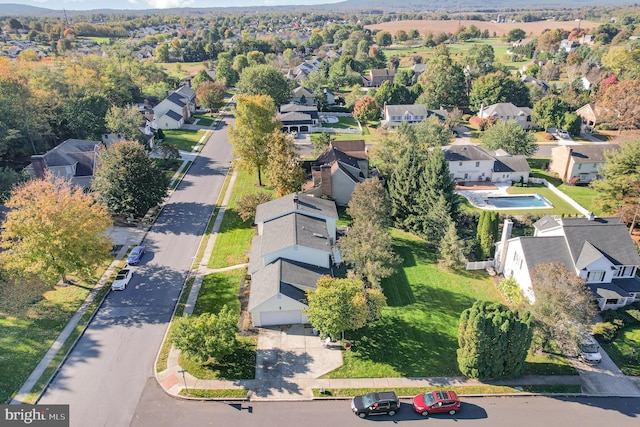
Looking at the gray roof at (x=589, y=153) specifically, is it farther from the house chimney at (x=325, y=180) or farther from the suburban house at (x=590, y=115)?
the house chimney at (x=325, y=180)

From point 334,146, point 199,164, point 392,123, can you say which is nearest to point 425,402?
point 334,146

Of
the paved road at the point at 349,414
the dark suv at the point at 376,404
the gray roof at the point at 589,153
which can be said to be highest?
the gray roof at the point at 589,153

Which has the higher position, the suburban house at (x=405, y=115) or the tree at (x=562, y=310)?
the suburban house at (x=405, y=115)

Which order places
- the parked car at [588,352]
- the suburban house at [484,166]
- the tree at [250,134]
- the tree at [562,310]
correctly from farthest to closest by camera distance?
the suburban house at [484,166] < the tree at [250,134] < the parked car at [588,352] < the tree at [562,310]

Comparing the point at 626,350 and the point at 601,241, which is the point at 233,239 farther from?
the point at 626,350

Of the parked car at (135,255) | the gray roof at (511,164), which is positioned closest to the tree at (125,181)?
the parked car at (135,255)

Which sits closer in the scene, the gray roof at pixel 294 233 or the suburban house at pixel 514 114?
the gray roof at pixel 294 233

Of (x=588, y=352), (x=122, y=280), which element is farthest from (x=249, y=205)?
(x=588, y=352)

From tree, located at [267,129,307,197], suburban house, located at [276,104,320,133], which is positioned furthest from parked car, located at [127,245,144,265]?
suburban house, located at [276,104,320,133]
